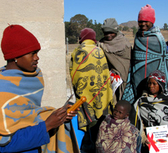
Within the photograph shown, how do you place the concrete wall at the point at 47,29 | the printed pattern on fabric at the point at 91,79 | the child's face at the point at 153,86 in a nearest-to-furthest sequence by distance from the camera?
the child's face at the point at 153,86 < the printed pattern on fabric at the point at 91,79 < the concrete wall at the point at 47,29

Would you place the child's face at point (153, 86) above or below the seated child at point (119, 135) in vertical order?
above

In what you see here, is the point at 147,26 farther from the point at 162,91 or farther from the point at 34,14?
the point at 34,14

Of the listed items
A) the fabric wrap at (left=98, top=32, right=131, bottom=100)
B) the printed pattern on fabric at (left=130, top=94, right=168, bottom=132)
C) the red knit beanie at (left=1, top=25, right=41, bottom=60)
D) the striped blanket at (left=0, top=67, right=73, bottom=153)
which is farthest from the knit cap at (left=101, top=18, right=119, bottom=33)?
the red knit beanie at (left=1, top=25, right=41, bottom=60)

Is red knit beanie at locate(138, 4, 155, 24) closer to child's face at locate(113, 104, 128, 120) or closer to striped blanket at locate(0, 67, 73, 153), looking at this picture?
child's face at locate(113, 104, 128, 120)

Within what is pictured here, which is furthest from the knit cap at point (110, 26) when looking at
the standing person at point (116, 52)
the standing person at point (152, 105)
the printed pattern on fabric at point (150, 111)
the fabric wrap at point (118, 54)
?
the printed pattern on fabric at point (150, 111)

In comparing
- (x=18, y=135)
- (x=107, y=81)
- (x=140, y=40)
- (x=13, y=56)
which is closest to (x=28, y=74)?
(x=13, y=56)

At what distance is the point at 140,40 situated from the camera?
2.61 meters

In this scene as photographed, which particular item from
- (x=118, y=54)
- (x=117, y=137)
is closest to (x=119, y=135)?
(x=117, y=137)

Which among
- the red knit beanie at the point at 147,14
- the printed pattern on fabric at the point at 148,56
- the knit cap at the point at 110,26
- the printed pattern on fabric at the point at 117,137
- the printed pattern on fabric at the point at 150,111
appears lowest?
the printed pattern on fabric at the point at 117,137

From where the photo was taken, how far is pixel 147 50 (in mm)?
2561

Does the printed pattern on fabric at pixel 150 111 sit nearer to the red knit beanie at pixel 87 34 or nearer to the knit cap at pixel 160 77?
the knit cap at pixel 160 77

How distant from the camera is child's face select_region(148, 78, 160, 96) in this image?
243 cm

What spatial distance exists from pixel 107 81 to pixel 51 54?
3.11 ft

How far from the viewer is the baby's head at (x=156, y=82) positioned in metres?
2.40
